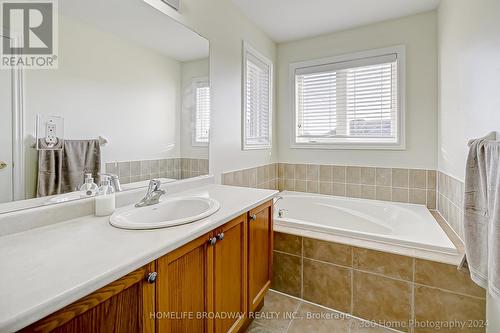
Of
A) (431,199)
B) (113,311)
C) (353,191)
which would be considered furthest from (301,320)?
(431,199)

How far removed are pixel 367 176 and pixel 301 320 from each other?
1.73 meters

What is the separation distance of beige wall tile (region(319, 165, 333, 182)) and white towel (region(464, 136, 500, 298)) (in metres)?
1.74

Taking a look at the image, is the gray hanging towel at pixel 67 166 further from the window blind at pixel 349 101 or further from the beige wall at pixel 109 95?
the window blind at pixel 349 101

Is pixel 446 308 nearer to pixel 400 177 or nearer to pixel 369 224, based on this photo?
pixel 369 224

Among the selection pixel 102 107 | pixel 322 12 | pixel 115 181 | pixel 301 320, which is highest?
pixel 322 12

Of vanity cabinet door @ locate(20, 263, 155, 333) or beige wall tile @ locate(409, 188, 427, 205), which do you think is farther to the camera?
beige wall tile @ locate(409, 188, 427, 205)

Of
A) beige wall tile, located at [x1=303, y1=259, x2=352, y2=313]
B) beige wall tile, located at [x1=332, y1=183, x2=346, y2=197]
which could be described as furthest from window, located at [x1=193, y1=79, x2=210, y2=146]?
beige wall tile, located at [x1=332, y1=183, x2=346, y2=197]

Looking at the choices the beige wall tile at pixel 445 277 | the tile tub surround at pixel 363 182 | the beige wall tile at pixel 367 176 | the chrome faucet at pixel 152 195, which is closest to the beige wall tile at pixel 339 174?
the tile tub surround at pixel 363 182

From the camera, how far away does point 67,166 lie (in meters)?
1.18

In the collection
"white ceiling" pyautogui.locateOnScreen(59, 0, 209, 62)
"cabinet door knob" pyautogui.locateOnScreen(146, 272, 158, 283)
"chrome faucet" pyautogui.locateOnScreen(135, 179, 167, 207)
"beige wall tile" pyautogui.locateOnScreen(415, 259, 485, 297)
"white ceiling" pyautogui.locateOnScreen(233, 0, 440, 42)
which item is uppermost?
"white ceiling" pyautogui.locateOnScreen(233, 0, 440, 42)

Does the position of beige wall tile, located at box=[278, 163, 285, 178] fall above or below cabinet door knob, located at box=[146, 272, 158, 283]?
above

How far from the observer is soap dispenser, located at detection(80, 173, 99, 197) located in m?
1.24

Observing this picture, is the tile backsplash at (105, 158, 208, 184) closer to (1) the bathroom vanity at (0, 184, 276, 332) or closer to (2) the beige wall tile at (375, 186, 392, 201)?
(1) the bathroom vanity at (0, 184, 276, 332)

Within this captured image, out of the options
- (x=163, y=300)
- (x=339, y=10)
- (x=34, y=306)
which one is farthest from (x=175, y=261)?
(x=339, y=10)
